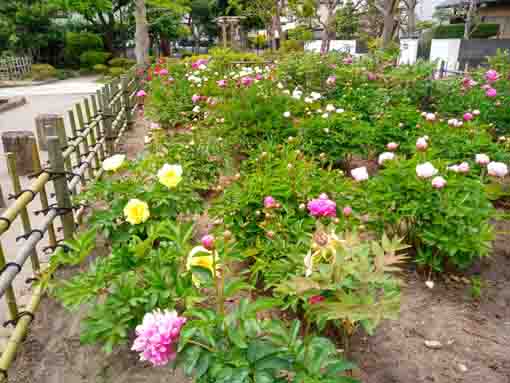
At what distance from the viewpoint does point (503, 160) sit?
118 inches

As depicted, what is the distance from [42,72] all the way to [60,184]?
61.4ft

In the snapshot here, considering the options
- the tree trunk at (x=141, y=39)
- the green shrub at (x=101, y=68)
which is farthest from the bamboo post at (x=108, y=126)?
the green shrub at (x=101, y=68)

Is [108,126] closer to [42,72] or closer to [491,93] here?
[491,93]

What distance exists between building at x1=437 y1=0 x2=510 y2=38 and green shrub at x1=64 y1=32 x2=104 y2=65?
17766 mm

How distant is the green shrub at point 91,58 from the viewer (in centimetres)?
2022

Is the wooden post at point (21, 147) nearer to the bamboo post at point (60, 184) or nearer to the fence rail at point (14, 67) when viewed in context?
the bamboo post at point (60, 184)

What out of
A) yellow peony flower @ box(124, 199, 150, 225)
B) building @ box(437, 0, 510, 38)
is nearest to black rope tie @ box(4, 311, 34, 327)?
yellow peony flower @ box(124, 199, 150, 225)

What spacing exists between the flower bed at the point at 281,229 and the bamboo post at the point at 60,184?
34 cm

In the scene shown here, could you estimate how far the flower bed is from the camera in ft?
3.68

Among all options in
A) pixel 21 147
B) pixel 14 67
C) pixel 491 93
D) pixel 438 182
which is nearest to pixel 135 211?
pixel 438 182

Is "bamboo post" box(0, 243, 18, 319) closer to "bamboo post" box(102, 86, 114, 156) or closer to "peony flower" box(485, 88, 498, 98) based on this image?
"bamboo post" box(102, 86, 114, 156)

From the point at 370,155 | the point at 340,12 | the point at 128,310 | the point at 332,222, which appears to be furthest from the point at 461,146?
the point at 340,12

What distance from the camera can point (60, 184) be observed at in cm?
229

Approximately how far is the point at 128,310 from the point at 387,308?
90cm
